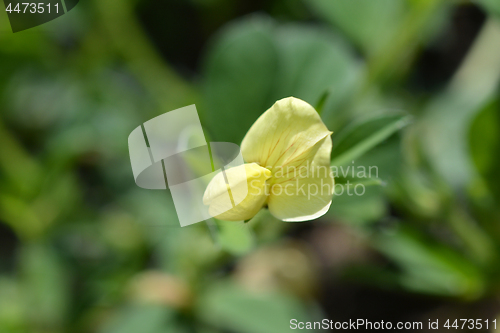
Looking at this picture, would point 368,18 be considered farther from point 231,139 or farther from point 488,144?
point 231,139

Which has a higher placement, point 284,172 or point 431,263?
point 284,172

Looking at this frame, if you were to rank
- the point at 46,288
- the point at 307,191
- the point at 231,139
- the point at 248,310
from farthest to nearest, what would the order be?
the point at 46,288
the point at 248,310
the point at 231,139
the point at 307,191

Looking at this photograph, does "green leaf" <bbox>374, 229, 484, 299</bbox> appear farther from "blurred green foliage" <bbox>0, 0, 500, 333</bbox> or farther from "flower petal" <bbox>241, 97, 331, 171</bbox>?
"flower petal" <bbox>241, 97, 331, 171</bbox>

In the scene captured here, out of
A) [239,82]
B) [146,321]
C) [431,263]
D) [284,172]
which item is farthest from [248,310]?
[284,172]

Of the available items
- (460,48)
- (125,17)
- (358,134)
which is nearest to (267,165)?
(358,134)

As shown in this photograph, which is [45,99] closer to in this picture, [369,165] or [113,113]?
[113,113]

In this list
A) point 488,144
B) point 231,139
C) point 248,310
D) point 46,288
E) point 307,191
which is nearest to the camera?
point 307,191

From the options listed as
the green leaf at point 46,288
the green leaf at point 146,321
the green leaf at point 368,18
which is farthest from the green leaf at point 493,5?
the green leaf at point 46,288

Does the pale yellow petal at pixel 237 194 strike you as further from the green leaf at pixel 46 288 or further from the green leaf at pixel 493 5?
the green leaf at pixel 46 288
